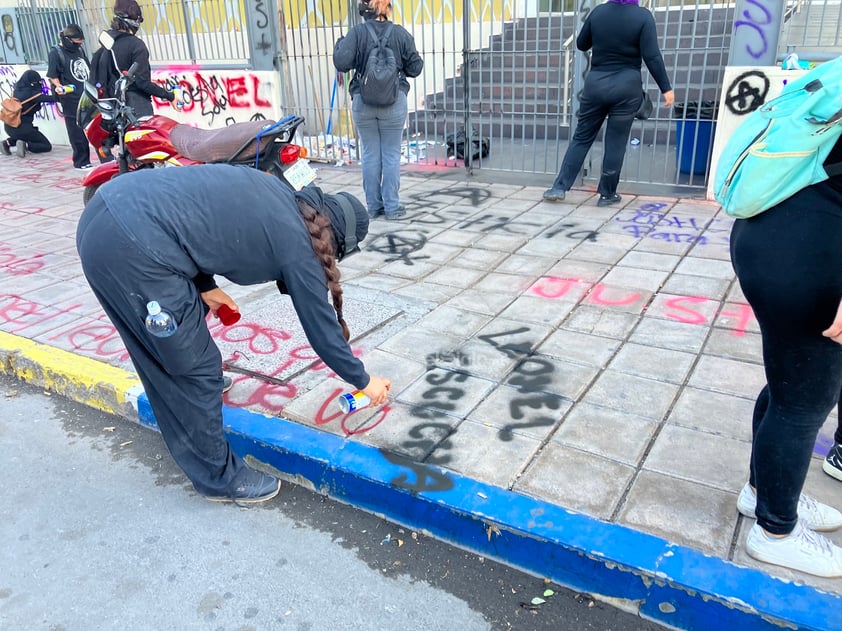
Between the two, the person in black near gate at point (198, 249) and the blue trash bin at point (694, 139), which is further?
the blue trash bin at point (694, 139)

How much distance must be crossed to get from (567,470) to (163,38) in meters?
9.72

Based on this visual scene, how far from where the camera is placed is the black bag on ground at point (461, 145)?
8.05 meters

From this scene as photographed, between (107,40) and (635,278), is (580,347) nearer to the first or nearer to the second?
(635,278)

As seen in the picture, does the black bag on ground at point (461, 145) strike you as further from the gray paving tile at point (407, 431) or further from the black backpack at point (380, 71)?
the gray paving tile at point (407, 431)

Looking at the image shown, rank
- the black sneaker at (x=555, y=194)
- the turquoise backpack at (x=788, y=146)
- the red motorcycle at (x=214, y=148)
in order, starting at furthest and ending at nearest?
the black sneaker at (x=555, y=194), the red motorcycle at (x=214, y=148), the turquoise backpack at (x=788, y=146)

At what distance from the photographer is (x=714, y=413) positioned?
2.98 metres

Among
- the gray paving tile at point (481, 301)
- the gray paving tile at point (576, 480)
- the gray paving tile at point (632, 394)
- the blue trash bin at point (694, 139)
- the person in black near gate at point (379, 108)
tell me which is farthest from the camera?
the blue trash bin at point (694, 139)

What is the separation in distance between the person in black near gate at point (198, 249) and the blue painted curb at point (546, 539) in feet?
1.41

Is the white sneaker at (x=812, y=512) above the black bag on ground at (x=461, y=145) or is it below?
below

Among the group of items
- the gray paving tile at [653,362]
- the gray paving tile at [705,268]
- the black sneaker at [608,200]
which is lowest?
the gray paving tile at [653,362]

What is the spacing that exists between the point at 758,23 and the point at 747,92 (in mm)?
547

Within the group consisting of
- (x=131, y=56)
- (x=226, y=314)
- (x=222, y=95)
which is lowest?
(x=226, y=314)

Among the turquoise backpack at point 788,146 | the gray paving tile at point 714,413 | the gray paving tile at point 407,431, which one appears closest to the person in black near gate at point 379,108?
the gray paving tile at point 407,431

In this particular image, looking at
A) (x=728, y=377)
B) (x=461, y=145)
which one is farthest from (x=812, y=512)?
(x=461, y=145)
